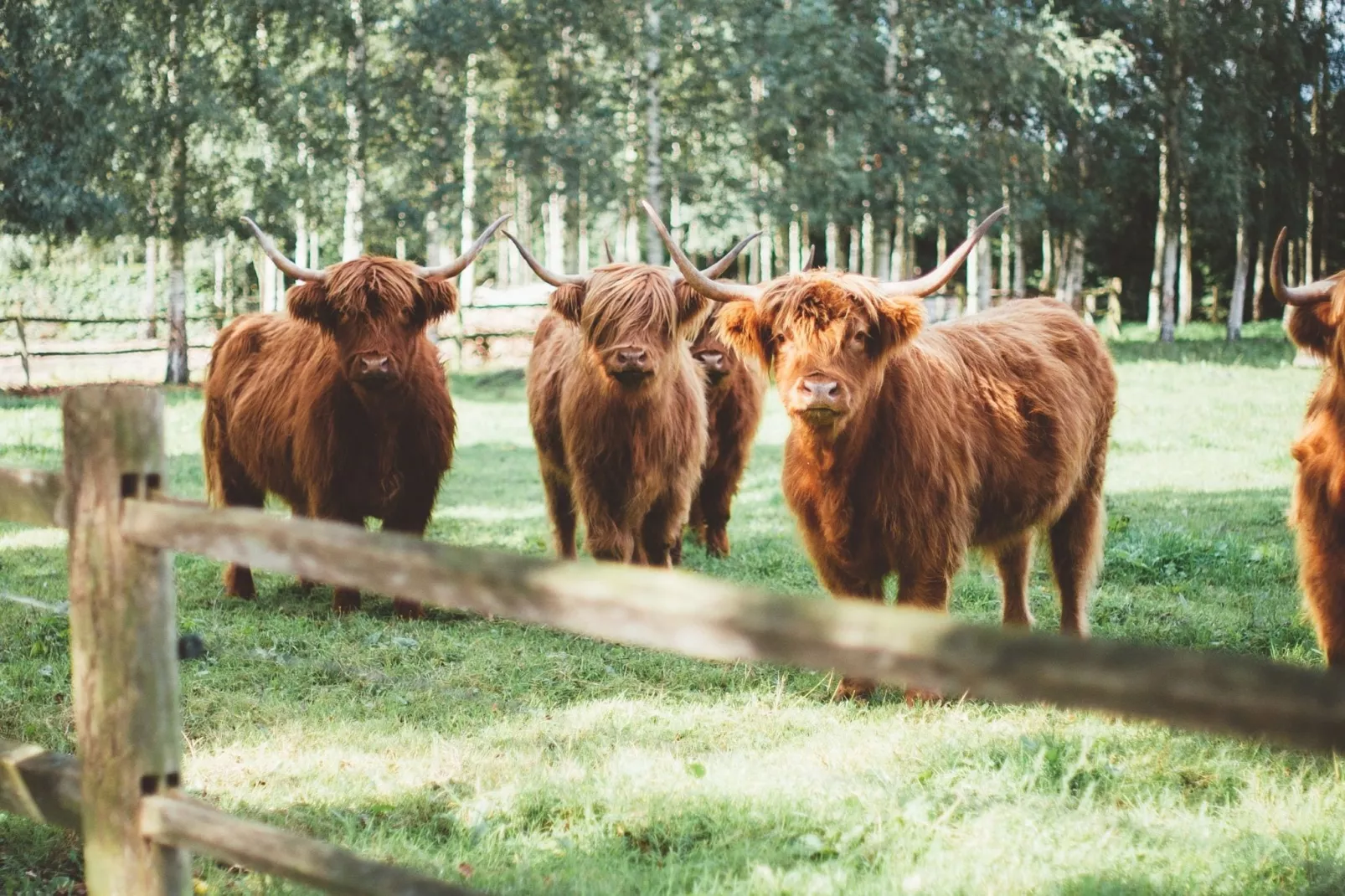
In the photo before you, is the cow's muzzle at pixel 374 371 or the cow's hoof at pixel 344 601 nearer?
the cow's muzzle at pixel 374 371

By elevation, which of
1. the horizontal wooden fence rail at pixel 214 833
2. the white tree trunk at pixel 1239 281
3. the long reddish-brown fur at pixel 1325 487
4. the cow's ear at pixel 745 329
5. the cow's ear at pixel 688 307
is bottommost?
the horizontal wooden fence rail at pixel 214 833

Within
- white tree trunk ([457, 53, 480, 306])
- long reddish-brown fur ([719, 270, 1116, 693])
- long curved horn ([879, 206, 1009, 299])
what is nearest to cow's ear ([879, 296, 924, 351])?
long reddish-brown fur ([719, 270, 1116, 693])

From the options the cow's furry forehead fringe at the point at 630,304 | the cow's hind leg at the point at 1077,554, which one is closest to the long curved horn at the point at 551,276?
the cow's furry forehead fringe at the point at 630,304

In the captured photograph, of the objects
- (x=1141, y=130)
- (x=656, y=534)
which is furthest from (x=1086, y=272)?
(x=656, y=534)

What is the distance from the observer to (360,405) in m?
5.94

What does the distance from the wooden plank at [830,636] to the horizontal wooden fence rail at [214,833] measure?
0.41m

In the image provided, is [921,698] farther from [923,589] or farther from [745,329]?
[745,329]

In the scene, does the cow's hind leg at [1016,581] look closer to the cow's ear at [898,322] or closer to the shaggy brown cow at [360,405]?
the cow's ear at [898,322]

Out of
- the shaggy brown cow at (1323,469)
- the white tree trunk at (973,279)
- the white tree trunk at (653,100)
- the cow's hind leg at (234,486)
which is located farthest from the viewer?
the white tree trunk at (973,279)

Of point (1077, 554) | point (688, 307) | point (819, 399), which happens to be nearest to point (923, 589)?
point (819, 399)

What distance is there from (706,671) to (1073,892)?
223cm

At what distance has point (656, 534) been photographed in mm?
6133

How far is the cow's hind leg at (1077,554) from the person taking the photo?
5320mm

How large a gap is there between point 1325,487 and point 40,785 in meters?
3.46
